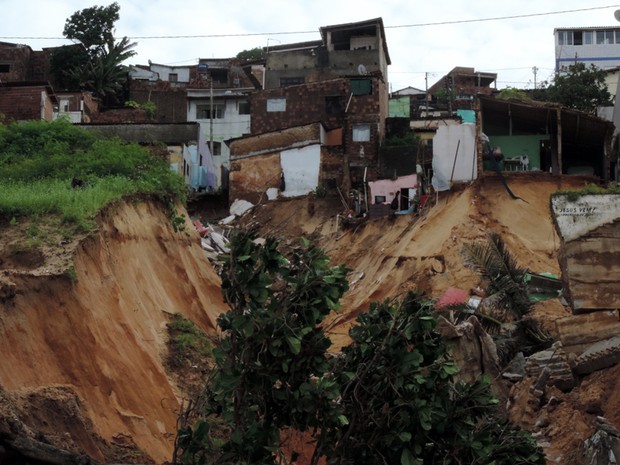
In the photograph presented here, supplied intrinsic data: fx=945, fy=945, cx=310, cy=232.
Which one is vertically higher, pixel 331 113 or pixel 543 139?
pixel 331 113

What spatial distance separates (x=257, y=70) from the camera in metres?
57.6

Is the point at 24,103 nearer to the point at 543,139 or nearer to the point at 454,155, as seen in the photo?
the point at 454,155

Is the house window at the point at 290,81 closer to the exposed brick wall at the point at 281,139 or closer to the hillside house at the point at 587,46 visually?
the exposed brick wall at the point at 281,139

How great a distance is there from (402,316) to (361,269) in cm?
2175

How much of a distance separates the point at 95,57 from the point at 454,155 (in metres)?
30.3

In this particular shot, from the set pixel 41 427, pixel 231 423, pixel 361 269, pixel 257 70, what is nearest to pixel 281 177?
pixel 361 269

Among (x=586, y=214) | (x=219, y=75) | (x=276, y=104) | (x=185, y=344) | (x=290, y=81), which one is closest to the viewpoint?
(x=586, y=214)

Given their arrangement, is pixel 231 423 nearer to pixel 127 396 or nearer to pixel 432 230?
pixel 127 396

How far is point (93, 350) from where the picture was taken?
14.8m

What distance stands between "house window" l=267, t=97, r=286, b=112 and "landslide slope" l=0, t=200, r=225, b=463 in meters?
26.3

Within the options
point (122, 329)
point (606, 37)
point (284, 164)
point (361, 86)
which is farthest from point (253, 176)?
point (606, 37)

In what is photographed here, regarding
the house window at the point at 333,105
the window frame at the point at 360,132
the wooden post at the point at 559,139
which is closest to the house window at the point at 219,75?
the house window at the point at 333,105

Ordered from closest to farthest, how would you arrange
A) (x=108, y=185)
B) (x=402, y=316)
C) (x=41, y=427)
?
(x=402, y=316)
(x=41, y=427)
(x=108, y=185)

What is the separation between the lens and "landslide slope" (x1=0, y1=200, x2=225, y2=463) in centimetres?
1270
